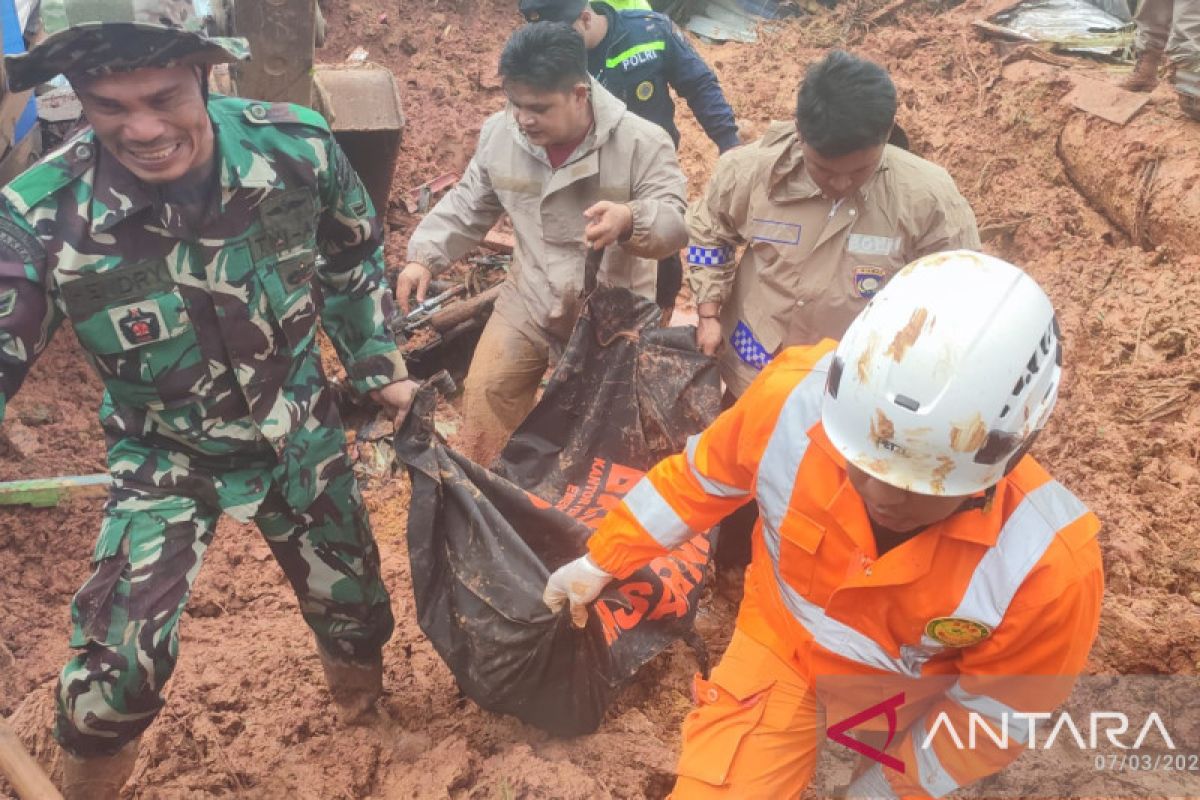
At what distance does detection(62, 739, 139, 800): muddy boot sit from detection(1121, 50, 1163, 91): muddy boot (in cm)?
660

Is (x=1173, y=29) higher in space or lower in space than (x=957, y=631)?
lower

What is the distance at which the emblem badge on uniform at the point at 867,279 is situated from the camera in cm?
346

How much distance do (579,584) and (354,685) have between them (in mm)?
1109

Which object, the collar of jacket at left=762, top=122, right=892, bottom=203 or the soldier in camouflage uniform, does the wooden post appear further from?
the collar of jacket at left=762, top=122, right=892, bottom=203

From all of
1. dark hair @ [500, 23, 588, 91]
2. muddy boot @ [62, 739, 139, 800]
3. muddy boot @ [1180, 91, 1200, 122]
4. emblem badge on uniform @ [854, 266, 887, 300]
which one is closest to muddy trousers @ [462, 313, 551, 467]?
dark hair @ [500, 23, 588, 91]

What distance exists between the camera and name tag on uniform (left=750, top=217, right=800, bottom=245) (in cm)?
353

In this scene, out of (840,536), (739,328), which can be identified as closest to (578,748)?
(840,536)

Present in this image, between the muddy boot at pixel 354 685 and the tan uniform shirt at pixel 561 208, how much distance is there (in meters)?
1.53

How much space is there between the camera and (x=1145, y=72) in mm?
6391

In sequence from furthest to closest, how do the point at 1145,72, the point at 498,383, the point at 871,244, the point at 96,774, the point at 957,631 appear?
1. the point at 1145,72
2. the point at 498,383
3. the point at 871,244
4. the point at 96,774
5. the point at 957,631

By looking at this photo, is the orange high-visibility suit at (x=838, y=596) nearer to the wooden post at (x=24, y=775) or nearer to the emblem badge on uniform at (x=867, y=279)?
the emblem badge on uniform at (x=867, y=279)

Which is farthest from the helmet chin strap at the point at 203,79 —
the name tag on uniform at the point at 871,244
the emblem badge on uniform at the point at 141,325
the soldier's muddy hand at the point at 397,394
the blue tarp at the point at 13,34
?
the blue tarp at the point at 13,34

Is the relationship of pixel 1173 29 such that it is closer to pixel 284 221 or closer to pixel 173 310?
pixel 284 221

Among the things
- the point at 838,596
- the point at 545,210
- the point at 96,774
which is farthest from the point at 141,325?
the point at 545,210
